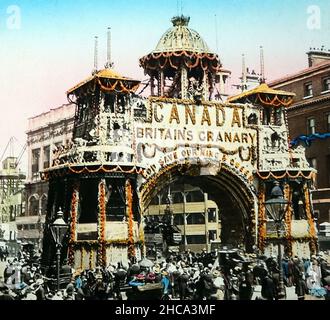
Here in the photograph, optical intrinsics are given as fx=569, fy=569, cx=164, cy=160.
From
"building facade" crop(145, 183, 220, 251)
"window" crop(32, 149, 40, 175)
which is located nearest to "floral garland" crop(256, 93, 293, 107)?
"window" crop(32, 149, 40, 175)

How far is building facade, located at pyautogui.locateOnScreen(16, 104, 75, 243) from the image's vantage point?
38.7 m

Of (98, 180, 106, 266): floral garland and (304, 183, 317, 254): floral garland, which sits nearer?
(98, 180, 106, 266): floral garland

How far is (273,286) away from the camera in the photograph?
1609 cm

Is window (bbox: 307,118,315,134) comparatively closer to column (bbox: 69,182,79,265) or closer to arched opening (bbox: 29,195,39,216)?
column (bbox: 69,182,79,265)

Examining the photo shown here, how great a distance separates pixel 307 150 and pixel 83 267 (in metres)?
17.1

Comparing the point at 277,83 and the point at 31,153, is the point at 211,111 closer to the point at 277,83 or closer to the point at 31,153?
the point at 277,83

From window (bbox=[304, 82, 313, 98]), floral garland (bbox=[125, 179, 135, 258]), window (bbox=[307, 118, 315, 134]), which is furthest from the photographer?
window (bbox=[307, 118, 315, 134])

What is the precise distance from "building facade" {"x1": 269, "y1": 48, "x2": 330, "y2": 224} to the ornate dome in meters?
7.89

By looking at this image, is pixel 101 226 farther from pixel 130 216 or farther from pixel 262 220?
pixel 262 220

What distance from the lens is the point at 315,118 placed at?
36469 millimetres

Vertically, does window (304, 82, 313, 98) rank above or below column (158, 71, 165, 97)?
above

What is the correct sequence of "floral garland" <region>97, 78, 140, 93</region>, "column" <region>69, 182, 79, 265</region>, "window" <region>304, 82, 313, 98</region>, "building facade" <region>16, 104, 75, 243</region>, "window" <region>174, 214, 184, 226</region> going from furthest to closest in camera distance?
"window" <region>174, 214, 184, 226</region> → "building facade" <region>16, 104, 75, 243</region> → "window" <region>304, 82, 313, 98</region> → "floral garland" <region>97, 78, 140, 93</region> → "column" <region>69, 182, 79, 265</region>

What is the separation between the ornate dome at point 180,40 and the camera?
30.1 meters
